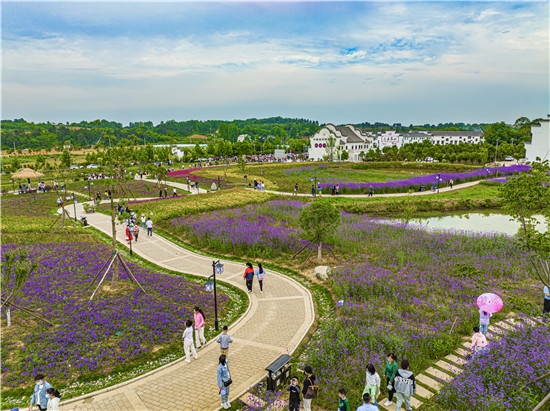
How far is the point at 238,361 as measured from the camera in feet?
35.5

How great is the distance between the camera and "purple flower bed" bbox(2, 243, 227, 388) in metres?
10.4

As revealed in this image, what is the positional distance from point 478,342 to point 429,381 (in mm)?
2078

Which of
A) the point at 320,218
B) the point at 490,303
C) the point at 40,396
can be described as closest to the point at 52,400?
the point at 40,396

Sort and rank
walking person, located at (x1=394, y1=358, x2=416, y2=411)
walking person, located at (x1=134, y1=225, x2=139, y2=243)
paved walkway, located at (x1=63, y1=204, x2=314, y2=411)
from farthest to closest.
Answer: walking person, located at (x1=134, y1=225, x2=139, y2=243) < paved walkway, located at (x1=63, y1=204, x2=314, y2=411) < walking person, located at (x1=394, y1=358, x2=416, y2=411)

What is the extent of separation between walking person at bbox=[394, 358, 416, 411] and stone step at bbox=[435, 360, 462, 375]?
2476 millimetres

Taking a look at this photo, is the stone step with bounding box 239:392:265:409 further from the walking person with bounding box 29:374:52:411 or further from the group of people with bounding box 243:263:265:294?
the group of people with bounding box 243:263:265:294

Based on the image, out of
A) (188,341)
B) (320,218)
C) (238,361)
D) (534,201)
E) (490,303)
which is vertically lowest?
(238,361)

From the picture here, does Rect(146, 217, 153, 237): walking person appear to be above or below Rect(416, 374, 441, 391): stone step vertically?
above

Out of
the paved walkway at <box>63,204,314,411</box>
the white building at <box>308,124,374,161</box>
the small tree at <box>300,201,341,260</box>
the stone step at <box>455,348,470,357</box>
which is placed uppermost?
the white building at <box>308,124,374,161</box>

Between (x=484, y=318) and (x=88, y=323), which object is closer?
(x=484, y=318)

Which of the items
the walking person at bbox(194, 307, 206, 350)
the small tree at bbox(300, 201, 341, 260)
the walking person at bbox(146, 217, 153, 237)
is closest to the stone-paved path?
the walking person at bbox(194, 307, 206, 350)

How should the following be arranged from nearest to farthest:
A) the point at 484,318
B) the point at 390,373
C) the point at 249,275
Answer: the point at 390,373, the point at 484,318, the point at 249,275

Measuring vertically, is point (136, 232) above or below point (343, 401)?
below

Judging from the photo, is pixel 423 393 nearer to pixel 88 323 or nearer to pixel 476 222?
pixel 88 323
